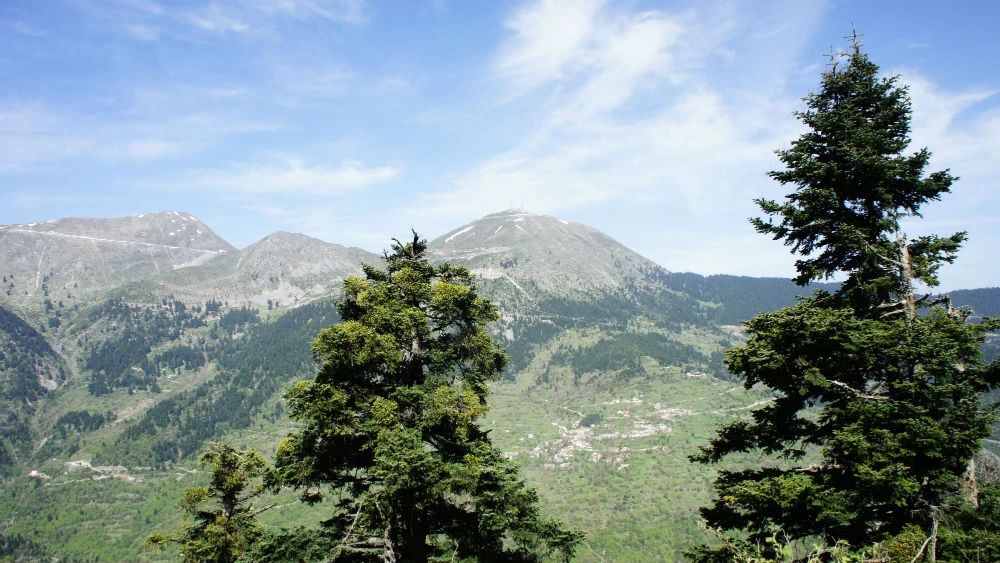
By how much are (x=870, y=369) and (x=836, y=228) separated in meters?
4.64

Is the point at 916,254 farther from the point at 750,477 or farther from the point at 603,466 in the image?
the point at 603,466

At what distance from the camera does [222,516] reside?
20.9 metres

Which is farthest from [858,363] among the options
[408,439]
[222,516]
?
[222,516]

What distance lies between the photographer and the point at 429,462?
44.8 feet

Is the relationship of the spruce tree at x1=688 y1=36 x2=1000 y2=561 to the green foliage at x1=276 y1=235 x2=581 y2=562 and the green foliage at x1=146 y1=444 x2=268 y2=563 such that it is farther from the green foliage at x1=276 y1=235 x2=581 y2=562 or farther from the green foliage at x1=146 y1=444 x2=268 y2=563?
the green foliage at x1=146 y1=444 x2=268 y2=563

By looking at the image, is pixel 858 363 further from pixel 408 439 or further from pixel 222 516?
pixel 222 516

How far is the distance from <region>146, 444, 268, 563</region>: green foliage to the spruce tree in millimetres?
17631

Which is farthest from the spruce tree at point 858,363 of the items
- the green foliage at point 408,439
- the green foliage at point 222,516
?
the green foliage at point 222,516

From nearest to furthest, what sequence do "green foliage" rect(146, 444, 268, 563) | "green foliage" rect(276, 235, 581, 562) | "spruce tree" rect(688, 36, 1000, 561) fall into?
"spruce tree" rect(688, 36, 1000, 561)
"green foliage" rect(276, 235, 581, 562)
"green foliage" rect(146, 444, 268, 563)

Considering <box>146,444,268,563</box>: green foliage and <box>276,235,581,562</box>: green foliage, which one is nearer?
<box>276,235,581,562</box>: green foliage

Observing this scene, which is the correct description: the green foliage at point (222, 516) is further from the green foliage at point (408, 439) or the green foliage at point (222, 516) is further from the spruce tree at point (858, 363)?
the spruce tree at point (858, 363)

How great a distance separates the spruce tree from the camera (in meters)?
11.1

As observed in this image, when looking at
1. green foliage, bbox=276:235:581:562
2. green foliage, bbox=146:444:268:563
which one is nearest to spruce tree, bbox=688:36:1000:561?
green foliage, bbox=276:235:581:562

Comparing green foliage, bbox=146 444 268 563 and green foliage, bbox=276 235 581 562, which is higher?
green foliage, bbox=276 235 581 562
